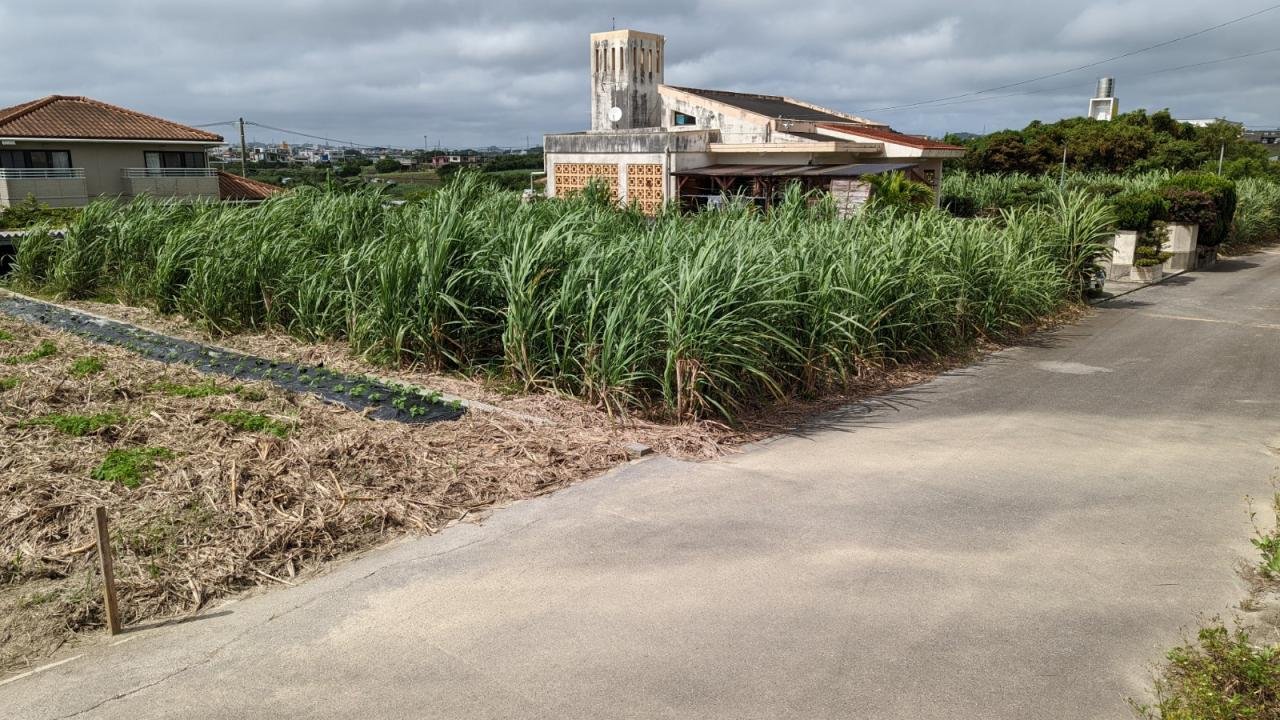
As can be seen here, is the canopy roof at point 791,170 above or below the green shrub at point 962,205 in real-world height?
above

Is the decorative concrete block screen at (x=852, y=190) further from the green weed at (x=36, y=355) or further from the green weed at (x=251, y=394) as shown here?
the green weed at (x=36, y=355)

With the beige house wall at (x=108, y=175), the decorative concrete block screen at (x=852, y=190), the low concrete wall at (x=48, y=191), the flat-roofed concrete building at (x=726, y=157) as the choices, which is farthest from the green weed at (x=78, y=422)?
the beige house wall at (x=108, y=175)

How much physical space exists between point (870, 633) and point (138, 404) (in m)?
5.37

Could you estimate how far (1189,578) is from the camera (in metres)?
4.29

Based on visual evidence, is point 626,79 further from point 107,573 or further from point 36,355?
point 107,573

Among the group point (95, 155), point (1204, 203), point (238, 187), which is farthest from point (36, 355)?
point (238, 187)

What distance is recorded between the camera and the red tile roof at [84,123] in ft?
111

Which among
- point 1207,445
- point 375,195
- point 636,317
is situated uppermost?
point 375,195

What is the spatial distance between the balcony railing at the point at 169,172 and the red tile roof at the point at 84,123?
1406 millimetres

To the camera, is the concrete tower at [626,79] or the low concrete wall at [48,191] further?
the concrete tower at [626,79]

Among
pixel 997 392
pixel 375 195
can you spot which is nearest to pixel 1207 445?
pixel 997 392

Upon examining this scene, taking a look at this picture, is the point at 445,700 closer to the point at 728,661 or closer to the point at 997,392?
the point at 728,661

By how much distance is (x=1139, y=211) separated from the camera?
16.3 m

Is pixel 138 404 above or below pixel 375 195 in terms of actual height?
below
